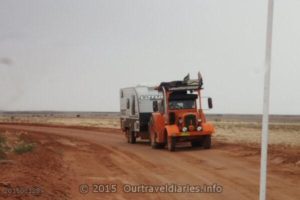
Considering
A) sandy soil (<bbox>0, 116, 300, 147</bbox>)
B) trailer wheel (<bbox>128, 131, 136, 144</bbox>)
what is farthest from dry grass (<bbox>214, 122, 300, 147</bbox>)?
trailer wheel (<bbox>128, 131, 136, 144</bbox>)

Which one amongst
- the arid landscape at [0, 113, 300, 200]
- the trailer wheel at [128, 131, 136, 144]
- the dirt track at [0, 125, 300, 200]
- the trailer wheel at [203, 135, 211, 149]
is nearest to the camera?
the arid landscape at [0, 113, 300, 200]

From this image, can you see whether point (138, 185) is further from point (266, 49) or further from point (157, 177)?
point (266, 49)

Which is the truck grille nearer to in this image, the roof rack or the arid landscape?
the roof rack

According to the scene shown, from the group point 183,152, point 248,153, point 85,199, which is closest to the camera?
point 85,199

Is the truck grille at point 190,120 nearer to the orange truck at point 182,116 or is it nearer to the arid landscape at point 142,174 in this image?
the orange truck at point 182,116

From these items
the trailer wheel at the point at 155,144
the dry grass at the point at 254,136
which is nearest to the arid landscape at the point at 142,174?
the trailer wheel at the point at 155,144

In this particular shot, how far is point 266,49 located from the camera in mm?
6910

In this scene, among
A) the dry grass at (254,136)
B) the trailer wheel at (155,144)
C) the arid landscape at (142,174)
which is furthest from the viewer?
the dry grass at (254,136)

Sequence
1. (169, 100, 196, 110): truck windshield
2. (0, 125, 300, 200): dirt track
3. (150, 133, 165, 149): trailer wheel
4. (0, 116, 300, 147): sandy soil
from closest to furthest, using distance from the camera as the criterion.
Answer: (0, 125, 300, 200): dirt track
(169, 100, 196, 110): truck windshield
(150, 133, 165, 149): trailer wheel
(0, 116, 300, 147): sandy soil

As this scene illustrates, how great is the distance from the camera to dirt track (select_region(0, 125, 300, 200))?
1223 cm

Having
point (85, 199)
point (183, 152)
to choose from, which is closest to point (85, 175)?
point (85, 199)

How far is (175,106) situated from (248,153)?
15.6 feet

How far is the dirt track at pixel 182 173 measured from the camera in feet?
40.1

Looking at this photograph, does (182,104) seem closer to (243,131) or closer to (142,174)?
(142,174)
